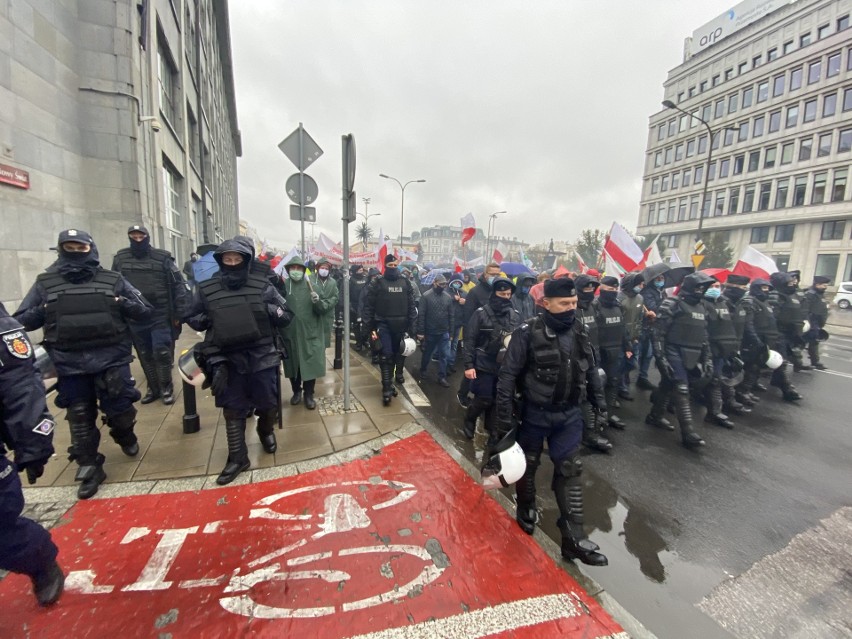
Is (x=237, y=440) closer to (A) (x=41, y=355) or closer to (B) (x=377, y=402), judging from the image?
(B) (x=377, y=402)

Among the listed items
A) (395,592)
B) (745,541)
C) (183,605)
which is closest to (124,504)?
(183,605)

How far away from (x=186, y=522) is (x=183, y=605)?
800 millimetres

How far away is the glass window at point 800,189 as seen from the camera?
38938 millimetres

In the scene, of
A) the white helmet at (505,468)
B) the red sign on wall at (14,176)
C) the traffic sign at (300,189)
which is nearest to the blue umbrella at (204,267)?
the traffic sign at (300,189)

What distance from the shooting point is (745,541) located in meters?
3.10

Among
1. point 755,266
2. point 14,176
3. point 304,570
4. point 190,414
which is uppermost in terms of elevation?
point 14,176

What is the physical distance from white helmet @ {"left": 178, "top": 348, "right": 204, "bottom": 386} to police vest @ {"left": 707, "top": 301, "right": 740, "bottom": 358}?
6448mm

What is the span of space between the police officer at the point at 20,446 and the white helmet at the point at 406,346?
3.96 metres

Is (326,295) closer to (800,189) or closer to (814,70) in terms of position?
(800,189)

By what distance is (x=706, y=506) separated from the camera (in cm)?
356

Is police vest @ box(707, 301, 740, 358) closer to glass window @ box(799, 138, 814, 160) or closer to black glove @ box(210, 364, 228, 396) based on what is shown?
black glove @ box(210, 364, 228, 396)

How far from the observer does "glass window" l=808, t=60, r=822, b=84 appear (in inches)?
1515

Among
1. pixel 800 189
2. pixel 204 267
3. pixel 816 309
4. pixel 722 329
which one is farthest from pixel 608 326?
pixel 800 189

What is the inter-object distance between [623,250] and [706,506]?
17.8 feet
